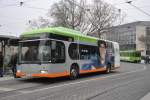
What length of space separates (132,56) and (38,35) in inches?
1942

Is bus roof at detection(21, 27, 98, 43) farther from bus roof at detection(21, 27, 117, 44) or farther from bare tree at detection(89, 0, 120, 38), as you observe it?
bare tree at detection(89, 0, 120, 38)

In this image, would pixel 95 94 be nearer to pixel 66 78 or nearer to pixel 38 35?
pixel 38 35

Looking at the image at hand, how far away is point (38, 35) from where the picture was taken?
16844mm

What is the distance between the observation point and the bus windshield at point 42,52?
16.3 metres

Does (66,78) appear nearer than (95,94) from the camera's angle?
No

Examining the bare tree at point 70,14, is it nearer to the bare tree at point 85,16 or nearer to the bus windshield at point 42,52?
the bare tree at point 85,16

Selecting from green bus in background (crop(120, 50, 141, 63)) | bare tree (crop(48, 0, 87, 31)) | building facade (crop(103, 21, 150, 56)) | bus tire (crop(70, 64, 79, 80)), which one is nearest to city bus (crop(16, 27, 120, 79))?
bus tire (crop(70, 64, 79, 80))

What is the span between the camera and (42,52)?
16.3m

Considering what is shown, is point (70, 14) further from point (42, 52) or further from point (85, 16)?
point (42, 52)

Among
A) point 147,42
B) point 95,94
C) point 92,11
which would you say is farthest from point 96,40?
point 147,42

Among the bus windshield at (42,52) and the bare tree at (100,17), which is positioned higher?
the bare tree at (100,17)

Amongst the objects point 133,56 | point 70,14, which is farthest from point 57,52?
point 133,56

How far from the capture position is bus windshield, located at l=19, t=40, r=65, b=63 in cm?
1633

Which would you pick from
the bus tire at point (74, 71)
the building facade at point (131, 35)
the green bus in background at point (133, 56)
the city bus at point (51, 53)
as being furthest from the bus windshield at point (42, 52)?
the building facade at point (131, 35)
